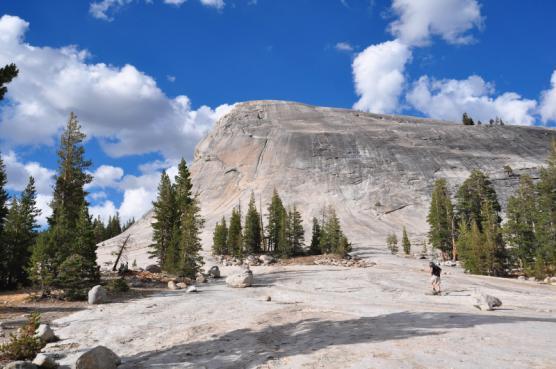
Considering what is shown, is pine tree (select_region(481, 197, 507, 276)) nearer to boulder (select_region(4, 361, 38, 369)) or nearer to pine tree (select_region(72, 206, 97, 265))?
pine tree (select_region(72, 206, 97, 265))

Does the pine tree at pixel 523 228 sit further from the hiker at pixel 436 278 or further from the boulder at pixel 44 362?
the boulder at pixel 44 362

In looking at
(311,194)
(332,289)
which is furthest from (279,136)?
(332,289)

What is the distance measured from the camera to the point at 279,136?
108062 mm

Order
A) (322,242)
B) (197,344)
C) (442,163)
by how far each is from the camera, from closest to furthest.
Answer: (197,344) → (322,242) → (442,163)

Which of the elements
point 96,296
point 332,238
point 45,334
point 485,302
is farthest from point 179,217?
point 485,302

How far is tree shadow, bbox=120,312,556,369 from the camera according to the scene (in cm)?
939

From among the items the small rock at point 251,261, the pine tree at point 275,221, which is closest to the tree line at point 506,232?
the pine tree at point 275,221

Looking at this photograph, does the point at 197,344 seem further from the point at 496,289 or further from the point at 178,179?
the point at 178,179

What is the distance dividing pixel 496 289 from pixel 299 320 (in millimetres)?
17220

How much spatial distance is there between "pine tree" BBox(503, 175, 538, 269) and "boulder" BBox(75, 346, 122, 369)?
42964 millimetres

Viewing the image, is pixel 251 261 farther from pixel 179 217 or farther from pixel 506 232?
pixel 506 232

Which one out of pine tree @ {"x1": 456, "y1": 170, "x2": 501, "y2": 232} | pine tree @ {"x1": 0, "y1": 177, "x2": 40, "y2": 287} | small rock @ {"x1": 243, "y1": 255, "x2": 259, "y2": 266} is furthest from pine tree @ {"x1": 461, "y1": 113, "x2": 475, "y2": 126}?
pine tree @ {"x1": 0, "y1": 177, "x2": 40, "y2": 287}

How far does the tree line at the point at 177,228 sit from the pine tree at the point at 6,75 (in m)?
22.9

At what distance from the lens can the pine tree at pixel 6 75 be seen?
11430mm
